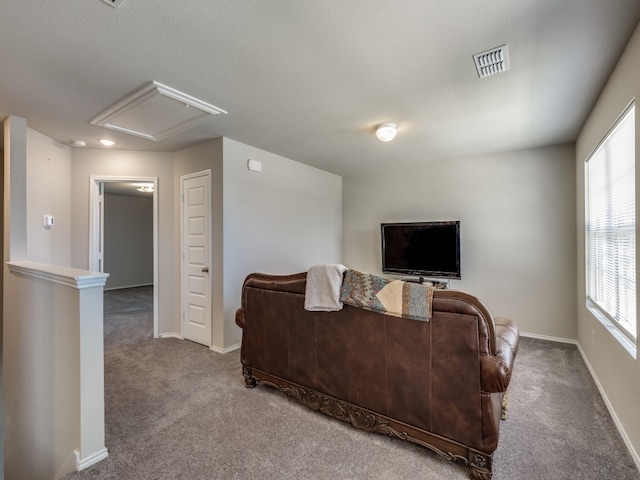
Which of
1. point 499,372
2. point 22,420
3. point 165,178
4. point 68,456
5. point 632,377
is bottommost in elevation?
point 22,420

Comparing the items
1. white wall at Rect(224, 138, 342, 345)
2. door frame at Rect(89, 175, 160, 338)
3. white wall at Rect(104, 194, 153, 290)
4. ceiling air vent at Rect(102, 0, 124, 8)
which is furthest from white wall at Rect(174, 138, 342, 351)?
white wall at Rect(104, 194, 153, 290)

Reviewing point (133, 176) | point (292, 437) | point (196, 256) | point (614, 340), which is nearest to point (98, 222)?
point (133, 176)

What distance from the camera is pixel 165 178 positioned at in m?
4.02

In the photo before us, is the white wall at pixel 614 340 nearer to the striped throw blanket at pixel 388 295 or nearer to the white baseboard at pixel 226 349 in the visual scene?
the striped throw blanket at pixel 388 295

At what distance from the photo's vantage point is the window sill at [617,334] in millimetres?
1780

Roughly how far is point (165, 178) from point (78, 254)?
146 cm

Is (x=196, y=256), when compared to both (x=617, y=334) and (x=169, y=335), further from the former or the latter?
(x=617, y=334)

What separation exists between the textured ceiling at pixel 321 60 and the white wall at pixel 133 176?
0.67 meters

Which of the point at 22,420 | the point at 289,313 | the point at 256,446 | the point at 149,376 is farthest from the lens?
the point at 149,376

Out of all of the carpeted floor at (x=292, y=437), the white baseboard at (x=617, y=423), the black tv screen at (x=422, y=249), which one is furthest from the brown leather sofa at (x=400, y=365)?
the black tv screen at (x=422, y=249)

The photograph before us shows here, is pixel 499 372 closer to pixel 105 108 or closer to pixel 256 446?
pixel 256 446

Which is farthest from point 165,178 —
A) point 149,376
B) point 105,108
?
point 149,376

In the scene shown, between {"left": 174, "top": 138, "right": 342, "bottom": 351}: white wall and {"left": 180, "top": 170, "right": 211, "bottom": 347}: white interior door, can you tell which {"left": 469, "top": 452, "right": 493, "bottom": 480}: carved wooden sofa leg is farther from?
{"left": 180, "top": 170, "right": 211, "bottom": 347}: white interior door

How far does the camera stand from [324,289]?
1.97m
